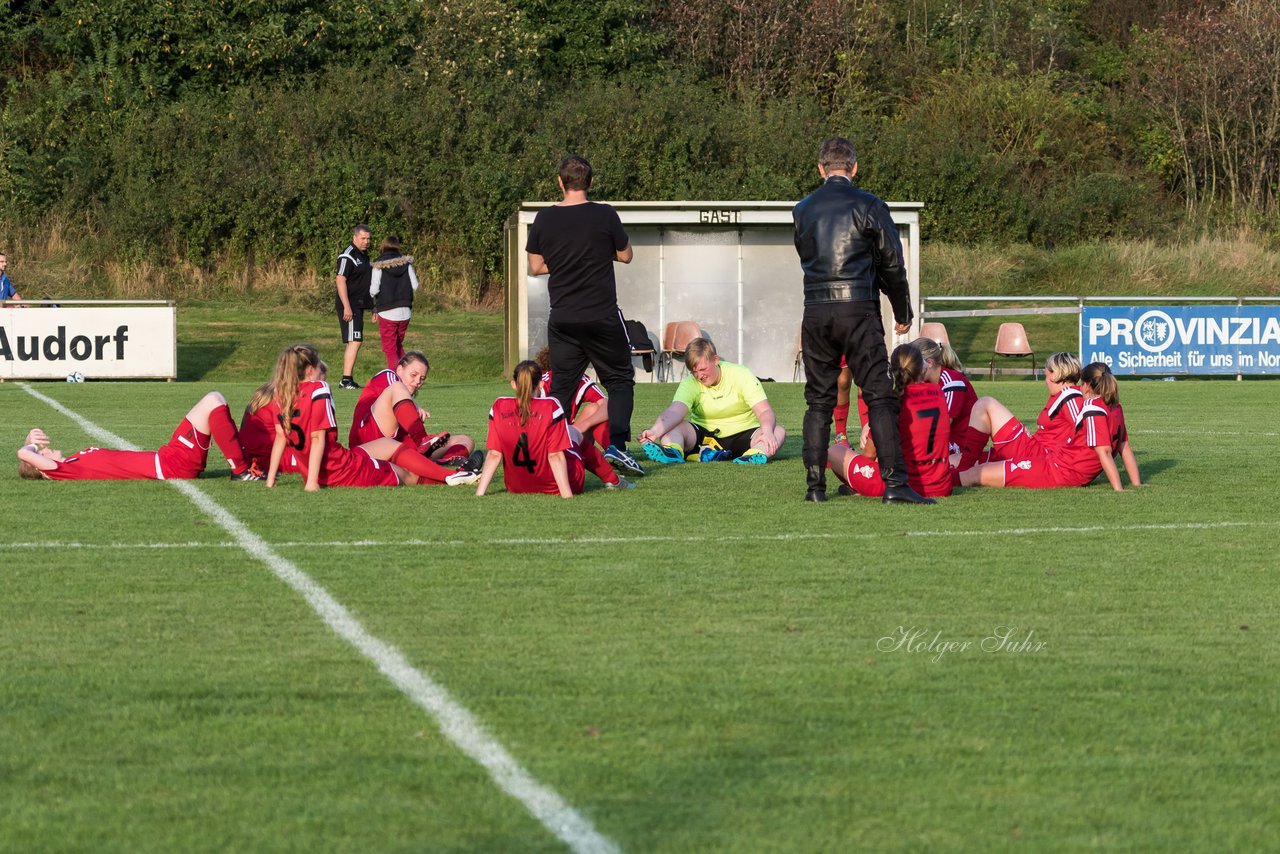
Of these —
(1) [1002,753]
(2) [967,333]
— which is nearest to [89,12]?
(2) [967,333]

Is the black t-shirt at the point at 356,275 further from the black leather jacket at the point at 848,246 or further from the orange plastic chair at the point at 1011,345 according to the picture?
the black leather jacket at the point at 848,246

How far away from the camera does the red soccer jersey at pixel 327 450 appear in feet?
31.6

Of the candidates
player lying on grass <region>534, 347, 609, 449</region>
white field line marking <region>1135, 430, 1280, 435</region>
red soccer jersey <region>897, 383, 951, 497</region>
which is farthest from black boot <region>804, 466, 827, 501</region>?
white field line marking <region>1135, 430, 1280, 435</region>

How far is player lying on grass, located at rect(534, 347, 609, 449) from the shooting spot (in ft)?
36.4

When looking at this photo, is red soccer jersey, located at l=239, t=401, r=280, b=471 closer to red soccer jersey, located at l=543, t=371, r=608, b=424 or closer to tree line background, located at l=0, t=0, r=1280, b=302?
red soccer jersey, located at l=543, t=371, r=608, b=424

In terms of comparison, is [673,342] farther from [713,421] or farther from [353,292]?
[713,421]

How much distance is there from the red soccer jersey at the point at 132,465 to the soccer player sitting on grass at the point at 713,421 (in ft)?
11.0

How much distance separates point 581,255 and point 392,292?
9.77 metres

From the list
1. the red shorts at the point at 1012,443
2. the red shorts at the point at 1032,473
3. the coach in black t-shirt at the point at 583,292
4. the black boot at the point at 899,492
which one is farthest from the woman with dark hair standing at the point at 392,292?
the black boot at the point at 899,492

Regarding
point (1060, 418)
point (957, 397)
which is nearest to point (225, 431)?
point (957, 397)

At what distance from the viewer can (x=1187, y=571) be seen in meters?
7.17

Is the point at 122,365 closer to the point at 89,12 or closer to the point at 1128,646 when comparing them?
the point at 89,12

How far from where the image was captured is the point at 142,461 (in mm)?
10344

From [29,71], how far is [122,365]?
18126mm
